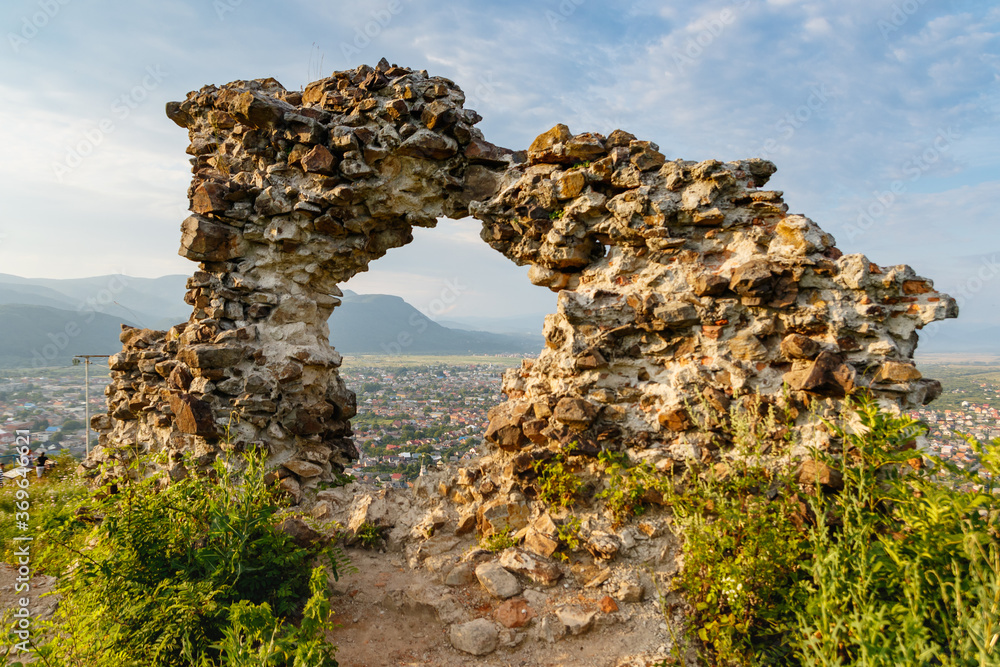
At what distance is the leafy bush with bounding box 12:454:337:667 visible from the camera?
2.55 meters

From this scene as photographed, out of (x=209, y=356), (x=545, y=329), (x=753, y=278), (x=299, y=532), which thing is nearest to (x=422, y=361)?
(x=209, y=356)

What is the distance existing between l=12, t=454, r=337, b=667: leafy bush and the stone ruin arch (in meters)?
1.39

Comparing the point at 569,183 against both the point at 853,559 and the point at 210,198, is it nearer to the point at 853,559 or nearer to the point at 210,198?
the point at 853,559

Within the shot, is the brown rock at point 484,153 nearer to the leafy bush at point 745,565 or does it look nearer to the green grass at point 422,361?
the leafy bush at point 745,565

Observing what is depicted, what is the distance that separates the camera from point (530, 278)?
5527mm

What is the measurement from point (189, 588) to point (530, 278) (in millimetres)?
4182

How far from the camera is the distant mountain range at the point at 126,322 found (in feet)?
88.2

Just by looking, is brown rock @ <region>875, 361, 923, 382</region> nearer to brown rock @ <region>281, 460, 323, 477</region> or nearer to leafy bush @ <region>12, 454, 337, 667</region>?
leafy bush @ <region>12, 454, 337, 667</region>

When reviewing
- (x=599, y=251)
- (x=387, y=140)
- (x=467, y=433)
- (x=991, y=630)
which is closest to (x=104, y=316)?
(x=467, y=433)

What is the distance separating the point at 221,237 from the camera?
231 inches

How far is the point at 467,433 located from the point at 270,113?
6.76 m

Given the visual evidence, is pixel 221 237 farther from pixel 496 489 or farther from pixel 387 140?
pixel 496 489

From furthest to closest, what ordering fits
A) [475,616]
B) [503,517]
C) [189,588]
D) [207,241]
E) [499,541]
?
1. [207,241]
2. [503,517]
3. [499,541]
4. [475,616]
5. [189,588]

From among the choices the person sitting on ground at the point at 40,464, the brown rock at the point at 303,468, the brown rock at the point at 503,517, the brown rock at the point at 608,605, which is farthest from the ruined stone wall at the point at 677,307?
the person sitting on ground at the point at 40,464
